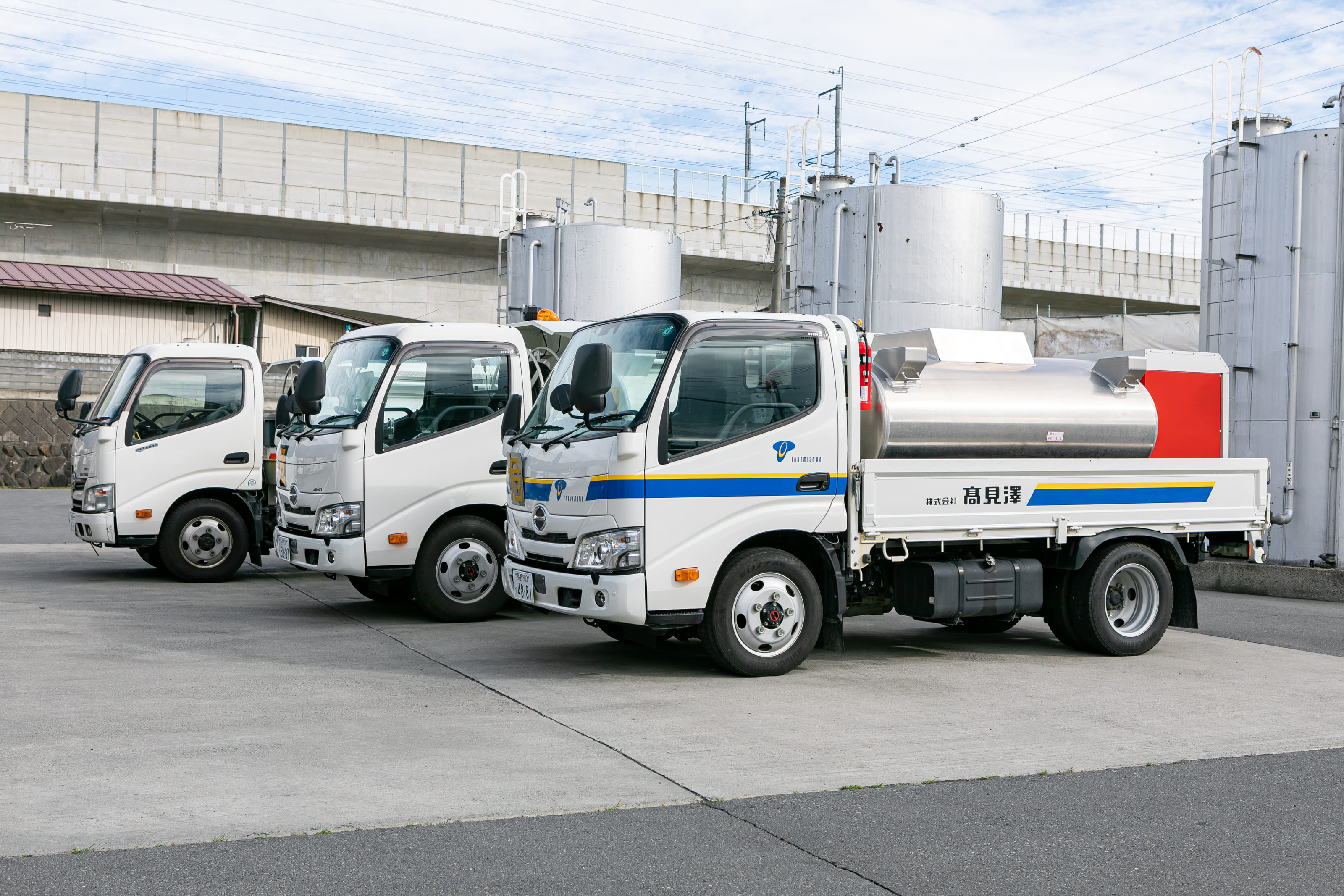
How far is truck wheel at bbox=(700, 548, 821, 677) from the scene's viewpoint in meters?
8.16

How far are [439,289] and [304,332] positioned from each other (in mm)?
7510

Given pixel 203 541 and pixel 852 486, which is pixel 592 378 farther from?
pixel 203 541

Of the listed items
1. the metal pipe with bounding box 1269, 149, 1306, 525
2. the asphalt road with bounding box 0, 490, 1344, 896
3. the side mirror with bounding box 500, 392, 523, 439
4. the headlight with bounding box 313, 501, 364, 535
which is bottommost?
the asphalt road with bounding box 0, 490, 1344, 896

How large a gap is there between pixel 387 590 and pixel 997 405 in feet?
20.3

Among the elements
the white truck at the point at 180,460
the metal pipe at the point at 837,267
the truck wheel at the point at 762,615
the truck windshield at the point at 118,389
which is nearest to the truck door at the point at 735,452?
the truck wheel at the point at 762,615

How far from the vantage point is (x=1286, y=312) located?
15.8 m

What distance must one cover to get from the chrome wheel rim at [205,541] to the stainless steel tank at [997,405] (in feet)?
25.9

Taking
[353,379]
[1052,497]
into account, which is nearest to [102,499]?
[353,379]

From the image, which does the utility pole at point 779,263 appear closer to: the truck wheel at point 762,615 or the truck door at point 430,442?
the truck door at point 430,442

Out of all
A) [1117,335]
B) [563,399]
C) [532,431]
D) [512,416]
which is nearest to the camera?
[563,399]

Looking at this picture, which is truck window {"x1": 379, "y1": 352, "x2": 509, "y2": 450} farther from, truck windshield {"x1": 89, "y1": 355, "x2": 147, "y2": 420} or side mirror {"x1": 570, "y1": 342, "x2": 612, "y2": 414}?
truck windshield {"x1": 89, "y1": 355, "x2": 147, "y2": 420}

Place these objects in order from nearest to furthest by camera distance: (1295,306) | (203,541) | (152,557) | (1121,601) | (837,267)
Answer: (1121,601), (203,541), (152,557), (1295,306), (837,267)

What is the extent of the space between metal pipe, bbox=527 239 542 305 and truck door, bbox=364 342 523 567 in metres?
18.5

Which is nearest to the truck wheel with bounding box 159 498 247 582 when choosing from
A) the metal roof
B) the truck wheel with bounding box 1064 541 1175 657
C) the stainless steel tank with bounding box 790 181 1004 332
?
the truck wheel with bounding box 1064 541 1175 657
